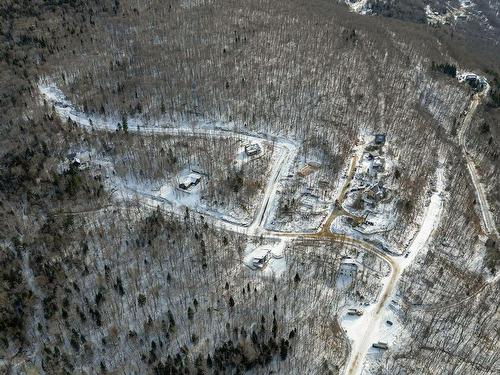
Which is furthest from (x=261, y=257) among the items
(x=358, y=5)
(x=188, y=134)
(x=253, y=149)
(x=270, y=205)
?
(x=358, y=5)

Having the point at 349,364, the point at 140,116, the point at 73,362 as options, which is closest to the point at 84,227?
the point at 73,362

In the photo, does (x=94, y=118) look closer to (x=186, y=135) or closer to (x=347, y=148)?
(x=186, y=135)

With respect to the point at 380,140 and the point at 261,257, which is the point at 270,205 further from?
the point at 380,140

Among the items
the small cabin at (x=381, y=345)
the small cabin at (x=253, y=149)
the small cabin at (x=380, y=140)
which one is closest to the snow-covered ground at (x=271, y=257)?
the small cabin at (x=381, y=345)

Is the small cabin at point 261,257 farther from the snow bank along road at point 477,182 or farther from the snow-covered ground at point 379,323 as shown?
the snow bank along road at point 477,182

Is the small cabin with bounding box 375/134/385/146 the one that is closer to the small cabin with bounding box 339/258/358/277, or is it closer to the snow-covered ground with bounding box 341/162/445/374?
the snow-covered ground with bounding box 341/162/445/374

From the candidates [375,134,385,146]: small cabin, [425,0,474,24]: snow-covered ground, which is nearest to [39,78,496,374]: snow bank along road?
[375,134,385,146]: small cabin
